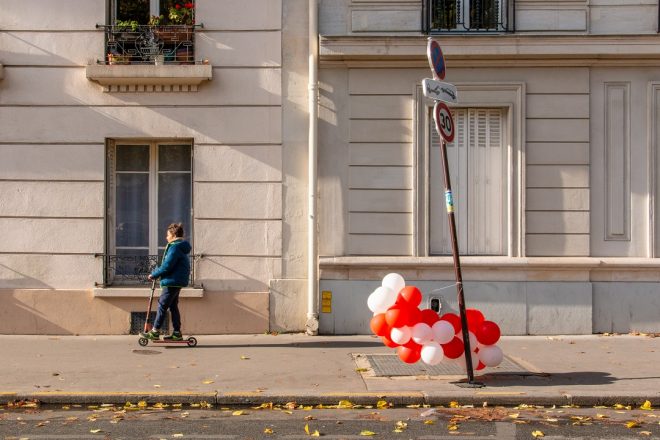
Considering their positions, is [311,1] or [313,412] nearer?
[313,412]

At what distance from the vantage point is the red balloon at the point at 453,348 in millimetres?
9141

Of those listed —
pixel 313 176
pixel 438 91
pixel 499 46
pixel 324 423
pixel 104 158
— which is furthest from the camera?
pixel 104 158

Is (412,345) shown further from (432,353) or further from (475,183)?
(475,183)

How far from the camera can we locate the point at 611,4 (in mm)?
12594

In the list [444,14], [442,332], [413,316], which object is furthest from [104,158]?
[442,332]

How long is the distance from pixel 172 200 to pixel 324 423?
20.3 feet

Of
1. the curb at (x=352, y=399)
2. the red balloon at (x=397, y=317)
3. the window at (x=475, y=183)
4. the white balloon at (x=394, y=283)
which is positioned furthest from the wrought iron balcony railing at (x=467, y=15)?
the curb at (x=352, y=399)

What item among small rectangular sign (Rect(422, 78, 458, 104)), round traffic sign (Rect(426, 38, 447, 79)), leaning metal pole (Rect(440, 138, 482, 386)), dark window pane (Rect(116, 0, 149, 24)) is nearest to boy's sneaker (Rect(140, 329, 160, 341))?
leaning metal pole (Rect(440, 138, 482, 386))

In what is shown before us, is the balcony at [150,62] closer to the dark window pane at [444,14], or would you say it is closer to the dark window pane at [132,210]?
the dark window pane at [132,210]

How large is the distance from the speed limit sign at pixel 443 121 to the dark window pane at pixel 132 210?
18.4 ft

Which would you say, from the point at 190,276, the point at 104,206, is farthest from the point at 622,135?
the point at 104,206

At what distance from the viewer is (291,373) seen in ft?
31.8

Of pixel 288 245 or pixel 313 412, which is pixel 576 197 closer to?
pixel 288 245

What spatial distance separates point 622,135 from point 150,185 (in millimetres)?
6789
